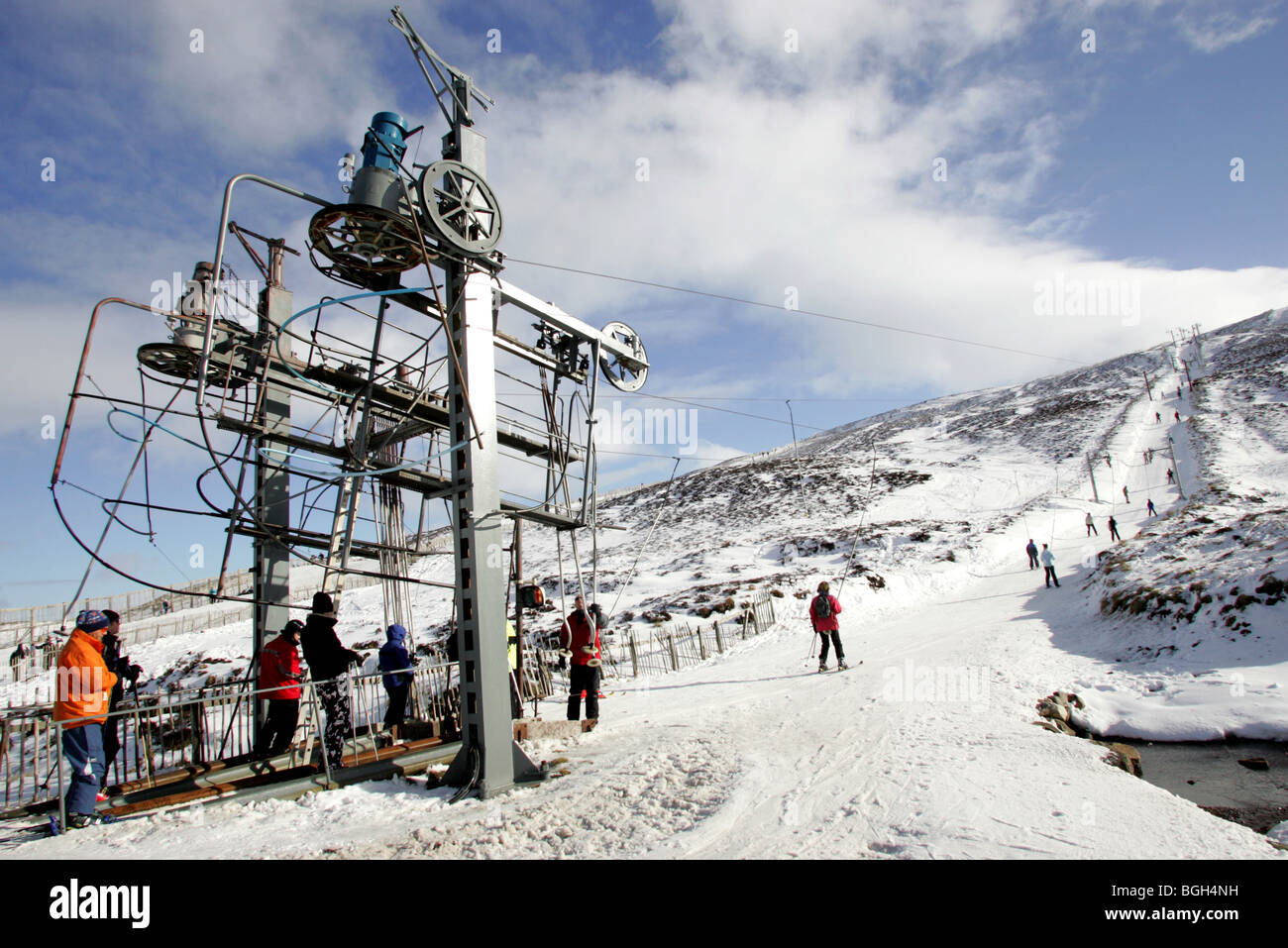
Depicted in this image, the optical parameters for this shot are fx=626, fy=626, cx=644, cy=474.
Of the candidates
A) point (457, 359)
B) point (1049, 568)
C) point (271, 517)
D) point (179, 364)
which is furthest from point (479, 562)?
point (1049, 568)

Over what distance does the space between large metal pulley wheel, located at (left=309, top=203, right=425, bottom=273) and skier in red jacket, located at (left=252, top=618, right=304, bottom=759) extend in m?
4.67

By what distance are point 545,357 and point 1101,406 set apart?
79047 millimetres

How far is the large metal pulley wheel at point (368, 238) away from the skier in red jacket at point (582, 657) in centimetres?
555

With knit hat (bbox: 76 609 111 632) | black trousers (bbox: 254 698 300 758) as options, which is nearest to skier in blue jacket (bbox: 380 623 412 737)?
A: black trousers (bbox: 254 698 300 758)

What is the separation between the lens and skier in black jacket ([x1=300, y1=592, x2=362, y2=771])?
7.94 m

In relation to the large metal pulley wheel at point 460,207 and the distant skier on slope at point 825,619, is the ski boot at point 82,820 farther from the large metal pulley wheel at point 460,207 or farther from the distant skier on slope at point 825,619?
the distant skier on slope at point 825,619

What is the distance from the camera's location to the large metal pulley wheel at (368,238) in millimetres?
7043

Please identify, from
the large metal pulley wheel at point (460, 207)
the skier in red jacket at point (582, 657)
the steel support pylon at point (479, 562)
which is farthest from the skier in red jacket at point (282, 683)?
the large metal pulley wheel at point (460, 207)

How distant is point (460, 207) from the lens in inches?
298

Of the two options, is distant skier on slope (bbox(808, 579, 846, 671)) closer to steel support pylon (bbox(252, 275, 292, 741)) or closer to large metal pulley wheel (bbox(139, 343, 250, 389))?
steel support pylon (bbox(252, 275, 292, 741))

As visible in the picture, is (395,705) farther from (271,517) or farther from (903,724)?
(903,724)

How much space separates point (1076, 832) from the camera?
4.25 metres
